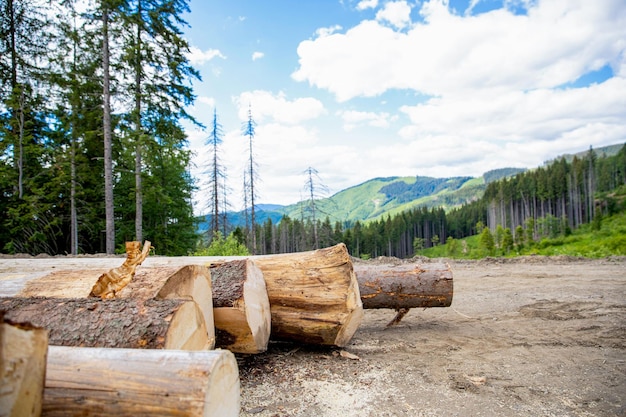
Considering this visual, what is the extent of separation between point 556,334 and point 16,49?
24162 millimetres

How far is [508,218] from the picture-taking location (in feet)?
259

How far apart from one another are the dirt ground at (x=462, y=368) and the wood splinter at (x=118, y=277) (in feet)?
5.76

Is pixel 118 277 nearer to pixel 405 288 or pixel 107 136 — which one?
pixel 405 288

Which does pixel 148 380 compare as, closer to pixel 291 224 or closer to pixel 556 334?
pixel 556 334

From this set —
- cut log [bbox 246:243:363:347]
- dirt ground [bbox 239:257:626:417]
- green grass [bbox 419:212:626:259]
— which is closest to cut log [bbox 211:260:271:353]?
cut log [bbox 246:243:363:347]

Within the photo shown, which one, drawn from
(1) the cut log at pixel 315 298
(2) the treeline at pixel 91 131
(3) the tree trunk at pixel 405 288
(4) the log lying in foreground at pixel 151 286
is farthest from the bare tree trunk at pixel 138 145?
(3) the tree trunk at pixel 405 288

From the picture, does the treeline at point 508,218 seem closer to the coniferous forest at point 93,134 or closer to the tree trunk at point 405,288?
the coniferous forest at point 93,134

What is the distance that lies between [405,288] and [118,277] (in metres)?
4.20

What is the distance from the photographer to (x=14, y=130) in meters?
14.8

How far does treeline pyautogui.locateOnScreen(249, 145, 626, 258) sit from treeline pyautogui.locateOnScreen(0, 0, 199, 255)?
92.9 feet

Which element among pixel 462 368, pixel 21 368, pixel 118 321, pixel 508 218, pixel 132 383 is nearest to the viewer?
pixel 21 368

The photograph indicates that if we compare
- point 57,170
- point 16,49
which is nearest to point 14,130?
point 57,170

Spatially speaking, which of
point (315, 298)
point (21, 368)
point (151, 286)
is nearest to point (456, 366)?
point (315, 298)

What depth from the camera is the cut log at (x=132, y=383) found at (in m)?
1.68
